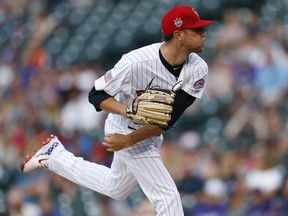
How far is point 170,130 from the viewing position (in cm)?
1160

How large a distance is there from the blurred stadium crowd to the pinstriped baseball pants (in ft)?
7.90

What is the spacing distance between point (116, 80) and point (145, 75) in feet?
0.65

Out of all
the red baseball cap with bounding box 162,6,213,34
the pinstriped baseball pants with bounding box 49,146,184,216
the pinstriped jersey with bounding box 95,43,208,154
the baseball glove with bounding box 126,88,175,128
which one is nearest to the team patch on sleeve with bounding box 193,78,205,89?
the pinstriped jersey with bounding box 95,43,208,154

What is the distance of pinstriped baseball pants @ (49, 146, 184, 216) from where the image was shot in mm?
6520

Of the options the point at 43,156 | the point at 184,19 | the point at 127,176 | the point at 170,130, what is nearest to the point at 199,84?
the point at 184,19

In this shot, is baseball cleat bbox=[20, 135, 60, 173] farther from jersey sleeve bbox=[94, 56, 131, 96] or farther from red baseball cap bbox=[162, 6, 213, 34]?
red baseball cap bbox=[162, 6, 213, 34]

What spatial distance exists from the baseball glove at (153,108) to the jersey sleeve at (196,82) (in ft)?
0.81

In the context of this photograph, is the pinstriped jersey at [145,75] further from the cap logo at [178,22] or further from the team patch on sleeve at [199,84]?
the cap logo at [178,22]

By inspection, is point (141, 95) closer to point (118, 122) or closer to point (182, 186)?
point (118, 122)

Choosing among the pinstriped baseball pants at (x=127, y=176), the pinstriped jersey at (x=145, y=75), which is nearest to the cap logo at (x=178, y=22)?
the pinstriped jersey at (x=145, y=75)

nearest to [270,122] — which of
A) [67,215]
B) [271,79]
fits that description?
[271,79]

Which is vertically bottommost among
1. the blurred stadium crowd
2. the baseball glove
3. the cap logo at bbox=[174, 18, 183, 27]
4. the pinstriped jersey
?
the blurred stadium crowd

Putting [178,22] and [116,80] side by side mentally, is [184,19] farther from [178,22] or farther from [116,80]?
[116,80]

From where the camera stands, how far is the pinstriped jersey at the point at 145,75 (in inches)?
251
